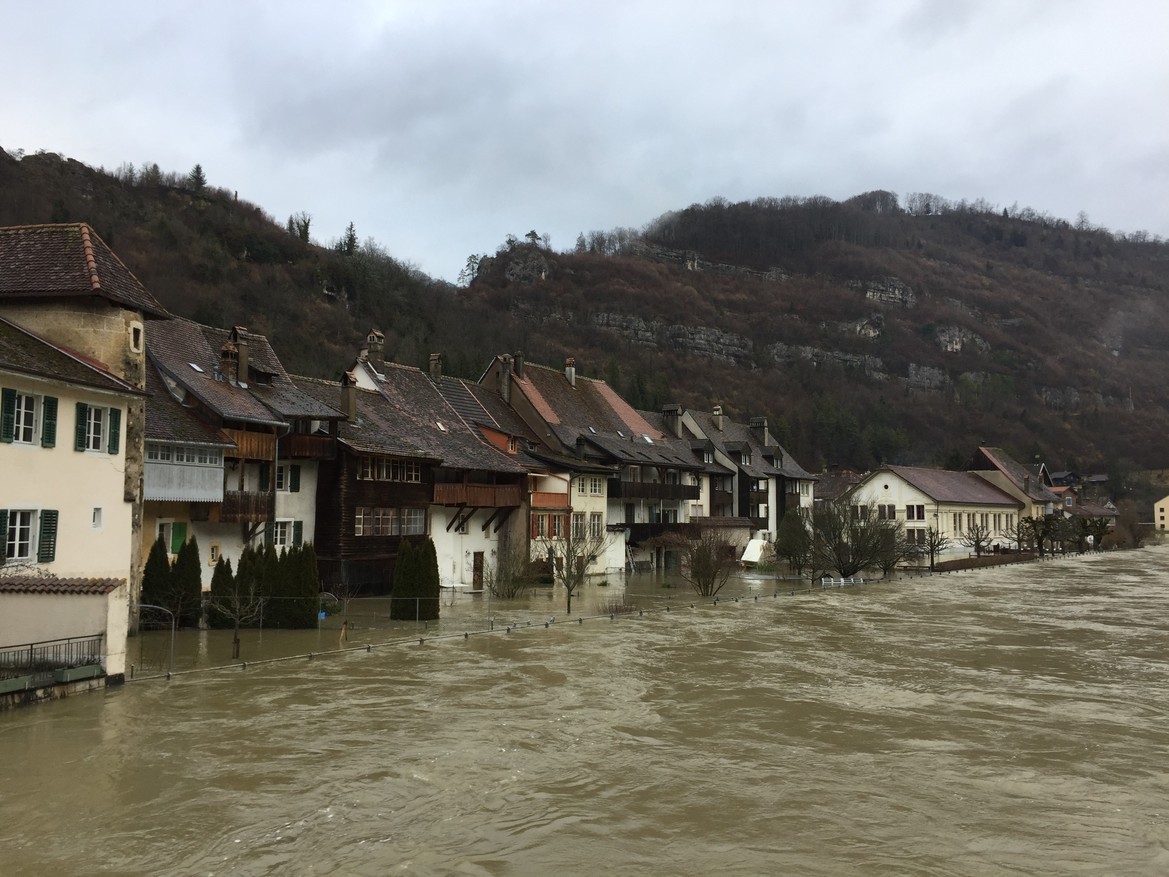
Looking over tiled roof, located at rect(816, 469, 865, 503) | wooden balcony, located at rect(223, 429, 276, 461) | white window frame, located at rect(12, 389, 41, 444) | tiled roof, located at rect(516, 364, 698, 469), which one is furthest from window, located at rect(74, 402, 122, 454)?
tiled roof, located at rect(816, 469, 865, 503)

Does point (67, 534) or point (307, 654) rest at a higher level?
point (67, 534)

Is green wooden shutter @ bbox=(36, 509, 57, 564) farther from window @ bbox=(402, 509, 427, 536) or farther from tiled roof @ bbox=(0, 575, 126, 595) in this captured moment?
window @ bbox=(402, 509, 427, 536)

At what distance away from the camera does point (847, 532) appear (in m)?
59.0

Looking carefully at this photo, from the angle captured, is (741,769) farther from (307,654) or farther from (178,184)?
(178,184)

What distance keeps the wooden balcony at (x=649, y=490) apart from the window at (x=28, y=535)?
37729 millimetres

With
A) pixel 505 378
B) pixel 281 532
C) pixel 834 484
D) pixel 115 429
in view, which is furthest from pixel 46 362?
pixel 834 484

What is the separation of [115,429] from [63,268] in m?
5.71

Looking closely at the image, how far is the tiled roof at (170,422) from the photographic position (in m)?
31.5

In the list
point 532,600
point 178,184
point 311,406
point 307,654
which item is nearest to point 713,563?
point 532,600

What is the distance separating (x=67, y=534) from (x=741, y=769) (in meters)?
17.4

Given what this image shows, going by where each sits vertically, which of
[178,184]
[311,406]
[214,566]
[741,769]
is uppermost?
[178,184]

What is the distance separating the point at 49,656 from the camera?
2025cm

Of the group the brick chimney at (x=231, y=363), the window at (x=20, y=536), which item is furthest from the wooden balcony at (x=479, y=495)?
the window at (x=20, y=536)

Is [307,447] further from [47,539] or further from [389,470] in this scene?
[47,539]
